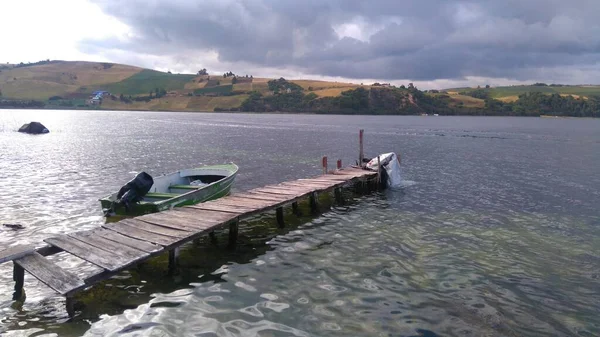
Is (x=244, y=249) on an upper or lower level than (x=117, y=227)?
lower

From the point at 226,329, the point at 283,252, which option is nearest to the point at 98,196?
the point at 283,252

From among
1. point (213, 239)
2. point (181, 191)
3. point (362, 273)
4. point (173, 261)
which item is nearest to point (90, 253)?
point (173, 261)

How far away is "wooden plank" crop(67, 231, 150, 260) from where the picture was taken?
1058 centimetres

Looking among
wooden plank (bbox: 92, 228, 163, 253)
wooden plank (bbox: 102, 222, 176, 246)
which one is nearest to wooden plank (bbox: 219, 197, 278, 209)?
wooden plank (bbox: 102, 222, 176, 246)

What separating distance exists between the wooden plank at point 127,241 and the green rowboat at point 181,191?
4.31 metres

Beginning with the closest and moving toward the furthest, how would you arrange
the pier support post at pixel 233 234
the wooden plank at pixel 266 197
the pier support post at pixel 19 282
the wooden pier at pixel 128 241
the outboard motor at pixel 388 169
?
1. the wooden pier at pixel 128 241
2. the pier support post at pixel 19 282
3. the pier support post at pixel 233 234
4. the wooden plank at pixel 266 197
5. the outboard motor at pixel 388 169

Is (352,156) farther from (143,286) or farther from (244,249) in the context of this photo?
(143,286)

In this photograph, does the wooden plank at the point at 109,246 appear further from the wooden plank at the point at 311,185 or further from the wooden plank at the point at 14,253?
the wooden plank at the point at 311,185

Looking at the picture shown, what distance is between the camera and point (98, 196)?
75.9 ft

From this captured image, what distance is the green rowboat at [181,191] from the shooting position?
55.2 feet

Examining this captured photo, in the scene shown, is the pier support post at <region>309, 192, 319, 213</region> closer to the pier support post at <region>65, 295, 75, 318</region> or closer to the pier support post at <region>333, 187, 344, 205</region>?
the pier support post at <region>333, 187, 344, 205</region>

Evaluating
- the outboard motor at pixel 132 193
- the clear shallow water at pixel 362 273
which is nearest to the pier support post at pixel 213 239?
the clear shallow water at pixel 362 273

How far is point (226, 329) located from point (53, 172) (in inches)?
1100

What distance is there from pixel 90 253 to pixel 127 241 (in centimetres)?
116
